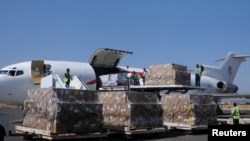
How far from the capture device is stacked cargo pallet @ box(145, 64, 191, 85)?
63.8 ft

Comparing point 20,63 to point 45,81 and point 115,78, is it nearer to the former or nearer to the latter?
point 45,81

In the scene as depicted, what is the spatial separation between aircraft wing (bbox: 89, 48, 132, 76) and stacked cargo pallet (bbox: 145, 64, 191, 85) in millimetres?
2209

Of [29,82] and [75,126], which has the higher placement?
[29,82]

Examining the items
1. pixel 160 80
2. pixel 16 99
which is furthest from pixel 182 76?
pixel 16 99

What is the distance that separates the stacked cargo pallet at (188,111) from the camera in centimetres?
1636

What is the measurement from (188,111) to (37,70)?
8.23 m

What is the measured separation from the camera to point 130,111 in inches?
546

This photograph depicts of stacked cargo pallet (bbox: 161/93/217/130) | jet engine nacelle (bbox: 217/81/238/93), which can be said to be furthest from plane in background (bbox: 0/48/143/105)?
jet engine nacelle (bbox: 217/81/238/93)

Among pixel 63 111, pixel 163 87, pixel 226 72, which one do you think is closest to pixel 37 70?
pixel 163 87

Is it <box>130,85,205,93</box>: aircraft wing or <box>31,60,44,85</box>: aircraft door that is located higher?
<box>31,60,44,85</box>: aircraft door

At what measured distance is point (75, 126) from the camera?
11945 mm

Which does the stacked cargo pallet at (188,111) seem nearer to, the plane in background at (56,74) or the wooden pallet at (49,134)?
the plane in background at (56,74)

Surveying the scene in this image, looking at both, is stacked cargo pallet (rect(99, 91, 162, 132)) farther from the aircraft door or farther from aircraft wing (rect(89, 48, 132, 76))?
aircraft wing (rect(89, 48, 132, 76))

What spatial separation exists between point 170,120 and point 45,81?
6273 mm
